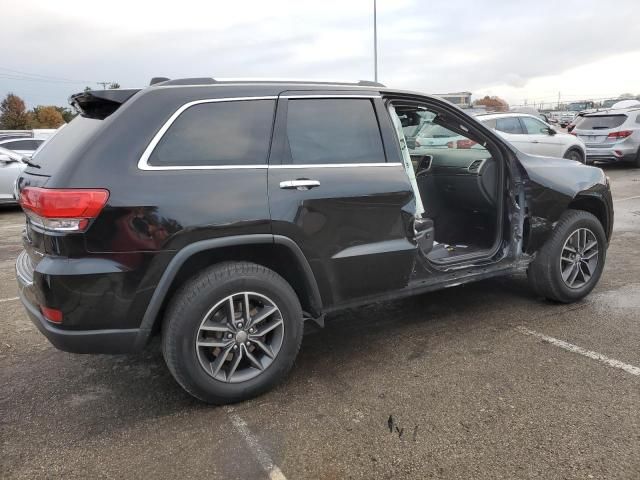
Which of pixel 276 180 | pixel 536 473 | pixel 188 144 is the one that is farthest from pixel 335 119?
pixel 536 473

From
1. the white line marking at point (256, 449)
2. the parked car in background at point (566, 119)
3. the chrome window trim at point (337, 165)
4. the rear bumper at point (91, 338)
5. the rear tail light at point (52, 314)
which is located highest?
the chrome window trim at point (337, 165)

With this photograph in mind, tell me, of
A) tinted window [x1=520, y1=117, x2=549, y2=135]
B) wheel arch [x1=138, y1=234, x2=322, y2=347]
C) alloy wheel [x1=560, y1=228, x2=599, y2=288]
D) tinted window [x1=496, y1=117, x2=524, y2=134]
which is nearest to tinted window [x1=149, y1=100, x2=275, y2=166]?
wheel arch [x1=138, y1=234, x2=322, y2=347]

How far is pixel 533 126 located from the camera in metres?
12.6

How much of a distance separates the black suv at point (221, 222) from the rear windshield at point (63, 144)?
17 mm

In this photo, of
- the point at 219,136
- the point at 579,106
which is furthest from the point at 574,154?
the point at 579,106

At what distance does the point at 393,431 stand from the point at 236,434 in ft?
2.74

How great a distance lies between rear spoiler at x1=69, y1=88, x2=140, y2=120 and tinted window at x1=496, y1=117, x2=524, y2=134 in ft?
34.6

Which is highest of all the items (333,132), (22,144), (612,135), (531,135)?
(333,132)

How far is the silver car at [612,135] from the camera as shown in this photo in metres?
14.5

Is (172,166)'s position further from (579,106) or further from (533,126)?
(579,106)

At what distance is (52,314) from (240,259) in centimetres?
104

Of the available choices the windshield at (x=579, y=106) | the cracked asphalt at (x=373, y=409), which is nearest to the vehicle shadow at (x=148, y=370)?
the cracked asphalt at (x=373, y=409)

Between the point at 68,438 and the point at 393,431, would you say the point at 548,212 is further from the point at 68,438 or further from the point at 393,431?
the point at 68,438

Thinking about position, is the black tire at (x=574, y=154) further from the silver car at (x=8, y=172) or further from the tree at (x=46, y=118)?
the tree at (x=46, y=118)
